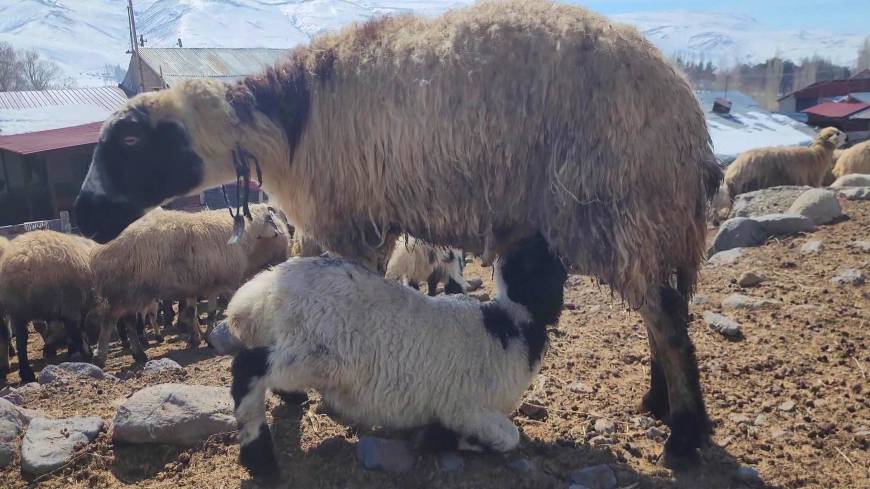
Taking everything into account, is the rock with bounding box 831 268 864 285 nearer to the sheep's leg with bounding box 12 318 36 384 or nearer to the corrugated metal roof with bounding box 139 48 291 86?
the sheep's leg with bounding box 12 318 36 384

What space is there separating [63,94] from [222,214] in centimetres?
2576

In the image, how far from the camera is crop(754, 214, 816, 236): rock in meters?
8.96

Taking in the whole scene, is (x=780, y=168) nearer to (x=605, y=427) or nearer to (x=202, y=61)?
(x=605, y=427)

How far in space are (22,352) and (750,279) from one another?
839 cm

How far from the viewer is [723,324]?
5.62 m

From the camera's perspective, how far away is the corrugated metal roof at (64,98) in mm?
28500

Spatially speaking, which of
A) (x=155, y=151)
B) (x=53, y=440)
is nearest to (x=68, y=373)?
(x=53, y=440)

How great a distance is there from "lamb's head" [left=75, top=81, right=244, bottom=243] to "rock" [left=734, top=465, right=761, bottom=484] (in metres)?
3.42

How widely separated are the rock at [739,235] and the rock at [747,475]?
6.10 m

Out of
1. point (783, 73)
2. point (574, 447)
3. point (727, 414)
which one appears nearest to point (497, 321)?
point (574, 447)

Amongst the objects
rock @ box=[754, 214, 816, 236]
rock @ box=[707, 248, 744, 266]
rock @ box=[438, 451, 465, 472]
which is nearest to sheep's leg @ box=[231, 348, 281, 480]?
rock @ box=[438, 451, 465, 472]

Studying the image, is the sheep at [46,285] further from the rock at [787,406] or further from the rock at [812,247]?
the rock at [812,247]

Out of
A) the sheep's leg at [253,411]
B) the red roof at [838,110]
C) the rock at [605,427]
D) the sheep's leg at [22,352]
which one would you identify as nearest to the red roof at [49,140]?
the sheep's leg at [22,352]

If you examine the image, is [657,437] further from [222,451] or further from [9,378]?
[9,378]
